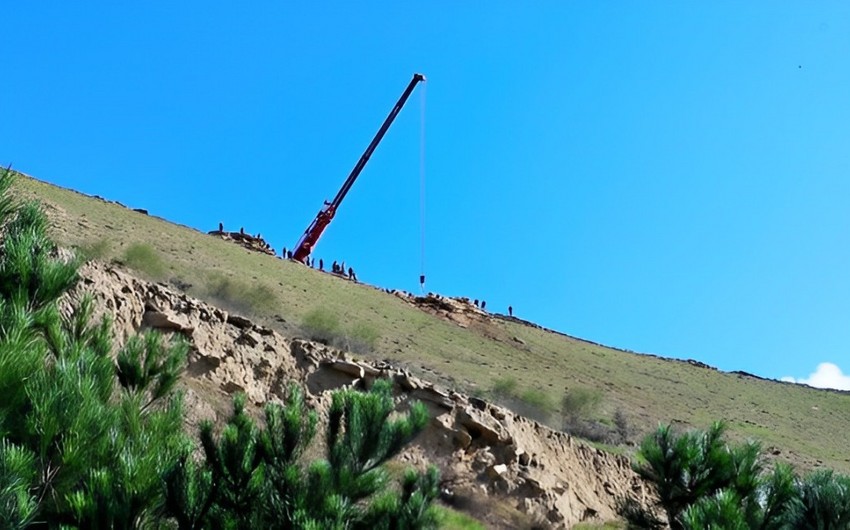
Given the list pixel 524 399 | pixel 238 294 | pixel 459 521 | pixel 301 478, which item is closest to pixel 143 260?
pixel 238 294

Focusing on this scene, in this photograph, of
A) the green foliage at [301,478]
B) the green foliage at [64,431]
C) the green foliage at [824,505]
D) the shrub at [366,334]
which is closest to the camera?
the green foliage at [64,431]

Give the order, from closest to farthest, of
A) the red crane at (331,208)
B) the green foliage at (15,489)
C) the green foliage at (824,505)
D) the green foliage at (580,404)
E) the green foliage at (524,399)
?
1. the green foliage at (15,489)
2. the green foliage at (824,505)
3. the green foliage at (524,399)
4. the green foliage at (580,404)
5. the red crane at (331,208)

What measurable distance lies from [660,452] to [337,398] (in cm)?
593

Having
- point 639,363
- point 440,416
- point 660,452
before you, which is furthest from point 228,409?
point 639,363

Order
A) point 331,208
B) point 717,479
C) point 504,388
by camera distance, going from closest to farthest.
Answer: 1. point 717,479
2. point 504,388
3. point 331,208

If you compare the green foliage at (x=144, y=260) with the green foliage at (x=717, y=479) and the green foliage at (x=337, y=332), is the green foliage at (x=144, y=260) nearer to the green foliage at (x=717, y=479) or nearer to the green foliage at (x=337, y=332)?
the green foliage at (x=337, y=332)

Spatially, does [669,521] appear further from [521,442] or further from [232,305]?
[232,305]

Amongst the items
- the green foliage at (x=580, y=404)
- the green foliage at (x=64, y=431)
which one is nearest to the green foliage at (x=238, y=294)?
the green foliage at (x=580, y=404)

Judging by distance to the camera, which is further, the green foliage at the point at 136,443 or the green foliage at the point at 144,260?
the green foliage at the point at 144,260

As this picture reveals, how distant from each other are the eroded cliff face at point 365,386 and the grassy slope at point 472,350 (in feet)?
28.6

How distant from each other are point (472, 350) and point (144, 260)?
17.0 metres

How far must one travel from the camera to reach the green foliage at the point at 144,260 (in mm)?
32594

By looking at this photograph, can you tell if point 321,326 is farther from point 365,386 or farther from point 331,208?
point 331,208

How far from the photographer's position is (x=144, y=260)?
34.2 metres
